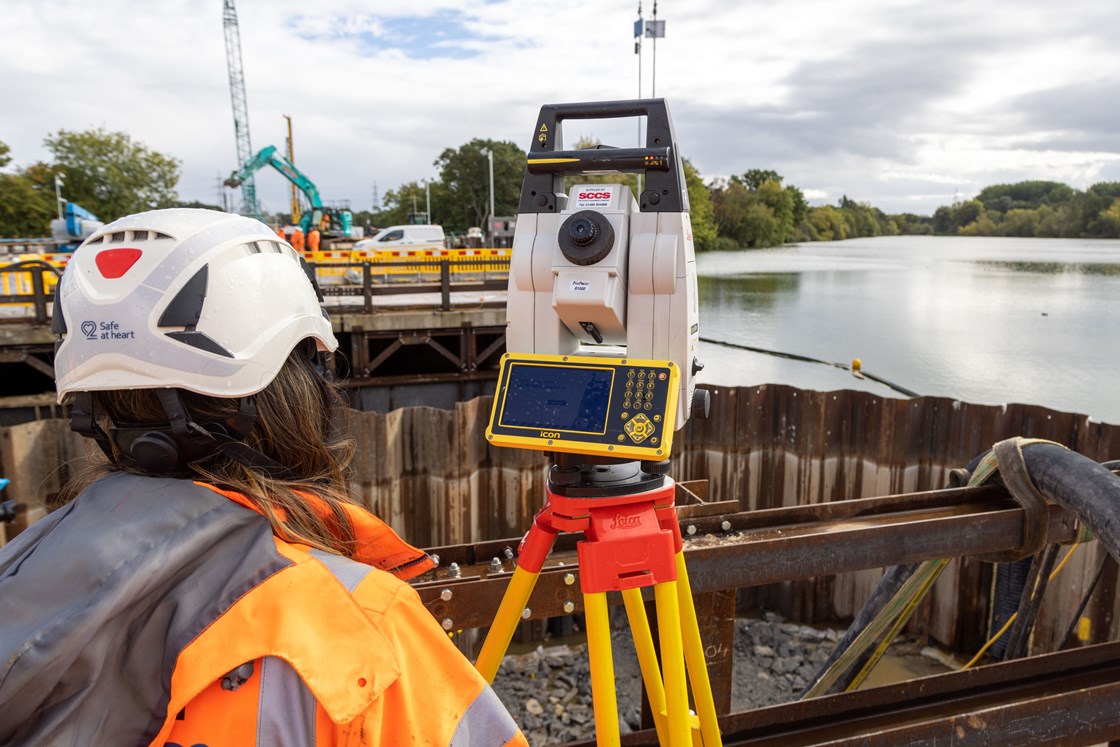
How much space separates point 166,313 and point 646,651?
1.57 metres

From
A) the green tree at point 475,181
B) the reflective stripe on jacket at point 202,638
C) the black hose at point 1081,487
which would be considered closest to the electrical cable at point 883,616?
the black hose at point 1081,487

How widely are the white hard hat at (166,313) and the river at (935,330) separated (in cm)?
743

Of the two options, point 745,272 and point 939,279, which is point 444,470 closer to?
point 745,272

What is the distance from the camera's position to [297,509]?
1197mm

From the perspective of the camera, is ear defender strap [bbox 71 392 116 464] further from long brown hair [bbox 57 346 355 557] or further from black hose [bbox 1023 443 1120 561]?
black hose [bbox 1023 443 1120 561]

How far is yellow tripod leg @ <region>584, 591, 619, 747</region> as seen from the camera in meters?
1.85

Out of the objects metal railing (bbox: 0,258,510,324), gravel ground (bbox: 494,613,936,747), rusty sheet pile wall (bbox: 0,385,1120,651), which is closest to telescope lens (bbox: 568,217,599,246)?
metal railing (bbox: 0,258,510,324)

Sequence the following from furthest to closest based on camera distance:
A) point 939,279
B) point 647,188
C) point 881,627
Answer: point 939,279 < point 881,627 < point 647,188

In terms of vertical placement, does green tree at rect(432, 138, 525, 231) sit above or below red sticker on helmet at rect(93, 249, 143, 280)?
above

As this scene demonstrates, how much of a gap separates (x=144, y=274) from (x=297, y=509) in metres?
0.46

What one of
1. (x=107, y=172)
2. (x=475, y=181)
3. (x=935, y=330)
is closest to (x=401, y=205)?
(x=475, y=181)

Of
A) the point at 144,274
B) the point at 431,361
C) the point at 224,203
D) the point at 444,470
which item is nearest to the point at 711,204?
the point at 224,203

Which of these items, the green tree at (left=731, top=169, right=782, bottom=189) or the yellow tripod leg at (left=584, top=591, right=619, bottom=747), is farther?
the green tree at (left=731, top=169, right=782, bottom=189)

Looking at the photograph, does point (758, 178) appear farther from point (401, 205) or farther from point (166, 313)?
point (166, 313)
